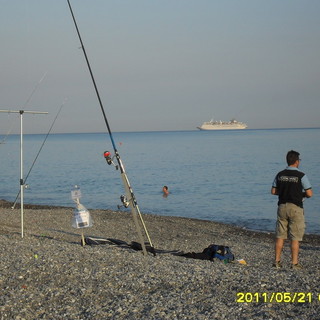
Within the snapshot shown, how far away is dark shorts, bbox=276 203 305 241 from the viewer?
852cm

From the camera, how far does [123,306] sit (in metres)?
5.90

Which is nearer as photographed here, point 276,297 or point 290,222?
point 276,297

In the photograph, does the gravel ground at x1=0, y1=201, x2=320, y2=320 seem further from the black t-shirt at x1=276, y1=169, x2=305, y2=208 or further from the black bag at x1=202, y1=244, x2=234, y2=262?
the black t-shirt at x1=276, y1=169, x2=305, y2=208

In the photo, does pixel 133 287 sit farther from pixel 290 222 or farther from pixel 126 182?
pixel 290 222

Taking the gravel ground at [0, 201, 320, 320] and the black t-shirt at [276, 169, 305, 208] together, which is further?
the black t-shirt at [276, 169, 305, 208]

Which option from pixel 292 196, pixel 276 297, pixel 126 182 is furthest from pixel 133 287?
pixel 292 196

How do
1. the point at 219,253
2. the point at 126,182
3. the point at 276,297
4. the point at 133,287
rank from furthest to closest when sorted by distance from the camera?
the point at 219,253 → the point at 126,182 → the point at 133,287 → the point at 276,297

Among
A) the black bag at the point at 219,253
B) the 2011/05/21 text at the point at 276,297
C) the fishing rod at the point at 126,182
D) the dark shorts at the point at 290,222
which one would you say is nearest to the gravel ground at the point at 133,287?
the 2011/05/21 text at the point at 276,297

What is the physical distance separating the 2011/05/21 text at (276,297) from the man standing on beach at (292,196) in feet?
7.70

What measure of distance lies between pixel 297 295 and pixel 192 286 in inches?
52.4

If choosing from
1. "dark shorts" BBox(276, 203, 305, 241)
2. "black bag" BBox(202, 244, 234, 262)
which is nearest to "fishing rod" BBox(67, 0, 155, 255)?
"black bag" BBox(202, 244, 234, 262)

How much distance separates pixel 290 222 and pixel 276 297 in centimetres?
265

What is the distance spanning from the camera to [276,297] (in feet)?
20.2

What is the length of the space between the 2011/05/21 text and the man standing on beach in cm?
235
